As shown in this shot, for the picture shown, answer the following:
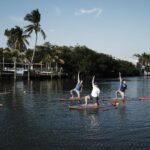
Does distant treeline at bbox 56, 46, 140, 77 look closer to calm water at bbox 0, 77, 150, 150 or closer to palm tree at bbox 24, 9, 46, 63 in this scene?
palm tree at bbox 24, 9, 46, 63

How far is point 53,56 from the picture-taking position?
11125 centimetres

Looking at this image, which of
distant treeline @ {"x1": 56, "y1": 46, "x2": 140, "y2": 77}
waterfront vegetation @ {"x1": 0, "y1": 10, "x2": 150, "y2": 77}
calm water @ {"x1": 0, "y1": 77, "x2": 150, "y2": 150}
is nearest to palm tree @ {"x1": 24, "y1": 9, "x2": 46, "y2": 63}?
waterfront vegetation @ {"x1": 0, "y1": 10, "x2": 150, "y2": 77}

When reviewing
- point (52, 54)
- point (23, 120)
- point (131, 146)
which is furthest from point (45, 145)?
point (52, 54)

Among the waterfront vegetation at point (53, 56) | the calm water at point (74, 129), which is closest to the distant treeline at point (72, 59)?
the waterfront vegetation at point (53, 56)

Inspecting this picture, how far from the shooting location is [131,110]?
1158 inches

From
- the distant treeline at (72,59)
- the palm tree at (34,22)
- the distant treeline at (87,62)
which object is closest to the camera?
the palm tree at (34,22)

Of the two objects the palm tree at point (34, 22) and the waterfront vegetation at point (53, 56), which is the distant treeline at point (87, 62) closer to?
the waterfront vegetation at point (53, 56)

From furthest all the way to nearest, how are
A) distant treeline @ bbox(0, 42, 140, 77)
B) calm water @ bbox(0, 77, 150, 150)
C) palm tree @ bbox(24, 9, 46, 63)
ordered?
1. distant treeline @ bbox(0, 42, 140, 77)
2. palm tree @ bbox(24, 9, 46, 63)
3. calm water @ bbox(0, 77, 150, 150)

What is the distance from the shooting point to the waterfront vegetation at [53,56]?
9719 centimetres

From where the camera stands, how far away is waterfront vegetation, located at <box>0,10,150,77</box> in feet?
319

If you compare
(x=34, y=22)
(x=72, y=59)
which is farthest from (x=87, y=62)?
(x=34, y=22)

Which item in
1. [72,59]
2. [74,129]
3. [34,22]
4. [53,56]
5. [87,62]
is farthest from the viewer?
[87,62]

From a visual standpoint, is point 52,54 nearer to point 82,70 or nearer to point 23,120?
point 82,70

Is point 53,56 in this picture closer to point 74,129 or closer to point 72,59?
point 72,59
